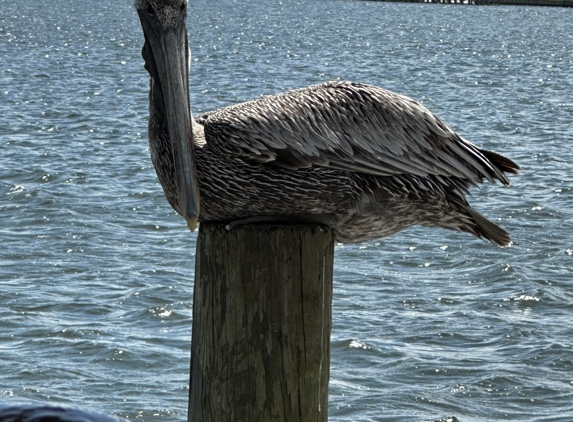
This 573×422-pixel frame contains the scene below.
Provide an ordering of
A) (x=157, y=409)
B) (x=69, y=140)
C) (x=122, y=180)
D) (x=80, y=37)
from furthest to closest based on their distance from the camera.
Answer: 1. (x=80, y=37)
2. (x=69, y=140)
3. (x=122, y=180)
4. (x=157, y=409)

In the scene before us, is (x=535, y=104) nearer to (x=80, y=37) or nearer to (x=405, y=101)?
(x=405, y=101)

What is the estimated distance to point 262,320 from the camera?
2.91m

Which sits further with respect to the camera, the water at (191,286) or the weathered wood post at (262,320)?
the water at (191,286)

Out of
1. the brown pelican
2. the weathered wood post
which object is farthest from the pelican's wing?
the weathered wood post

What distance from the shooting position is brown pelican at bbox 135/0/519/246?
308cm

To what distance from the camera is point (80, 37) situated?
3206 cm

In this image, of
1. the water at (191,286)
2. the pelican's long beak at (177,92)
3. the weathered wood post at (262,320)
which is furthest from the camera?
the water at (191,286)

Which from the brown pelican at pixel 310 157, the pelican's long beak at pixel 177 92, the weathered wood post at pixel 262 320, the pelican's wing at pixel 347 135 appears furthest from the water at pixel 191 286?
the pelican's wing at pixel 347 135

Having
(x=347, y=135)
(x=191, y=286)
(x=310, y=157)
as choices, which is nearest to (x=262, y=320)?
(x=310, y=157)

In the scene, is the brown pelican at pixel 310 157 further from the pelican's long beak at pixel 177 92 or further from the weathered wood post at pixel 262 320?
the weathered wood post at pixel 262 320

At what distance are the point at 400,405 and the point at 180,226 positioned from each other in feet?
12.3

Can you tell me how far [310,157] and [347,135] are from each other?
24cm

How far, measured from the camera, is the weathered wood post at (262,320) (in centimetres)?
290

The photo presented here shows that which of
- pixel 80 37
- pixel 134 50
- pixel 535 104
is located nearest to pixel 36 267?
pixel 535 104
